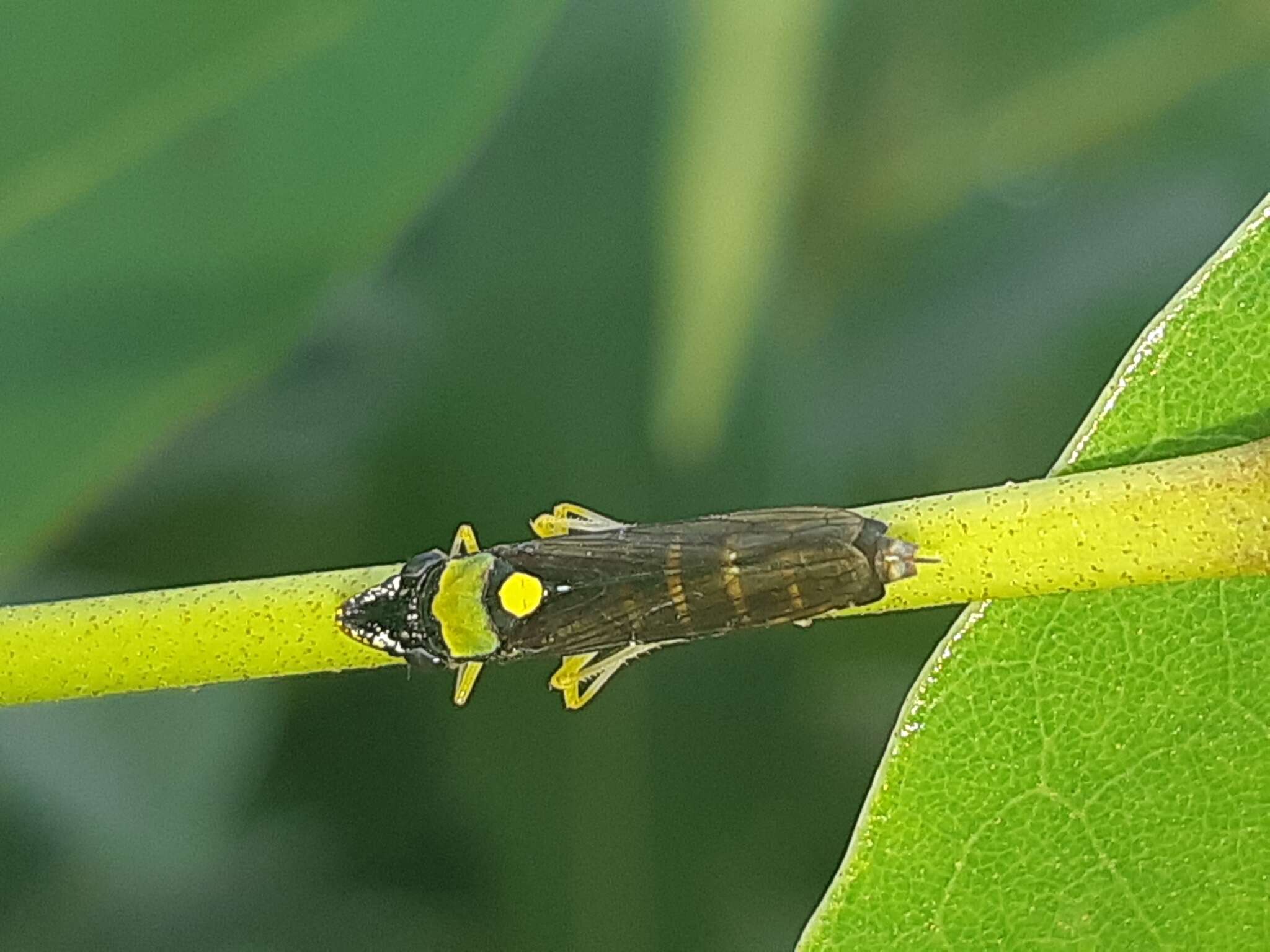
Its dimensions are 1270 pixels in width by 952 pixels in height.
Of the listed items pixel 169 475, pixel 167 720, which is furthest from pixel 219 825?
pixel 169 475

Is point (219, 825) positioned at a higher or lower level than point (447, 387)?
lower

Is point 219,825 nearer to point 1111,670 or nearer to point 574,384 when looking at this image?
point 574,384

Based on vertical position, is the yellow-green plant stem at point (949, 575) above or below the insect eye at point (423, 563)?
below

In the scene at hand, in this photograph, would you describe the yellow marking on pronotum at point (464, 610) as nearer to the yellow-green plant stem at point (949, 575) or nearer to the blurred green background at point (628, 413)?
the blurred green background at point (628, 413)

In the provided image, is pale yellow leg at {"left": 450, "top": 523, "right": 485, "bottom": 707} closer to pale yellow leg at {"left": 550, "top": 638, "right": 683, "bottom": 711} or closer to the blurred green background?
pale yellow leg at {"left": 550, "top": 638, "right": 683, "bottom": 711}

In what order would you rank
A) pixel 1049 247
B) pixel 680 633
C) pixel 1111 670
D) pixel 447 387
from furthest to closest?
pixel 1049 247
pixel 447 387
pixel 680 633
pixel 1111 670

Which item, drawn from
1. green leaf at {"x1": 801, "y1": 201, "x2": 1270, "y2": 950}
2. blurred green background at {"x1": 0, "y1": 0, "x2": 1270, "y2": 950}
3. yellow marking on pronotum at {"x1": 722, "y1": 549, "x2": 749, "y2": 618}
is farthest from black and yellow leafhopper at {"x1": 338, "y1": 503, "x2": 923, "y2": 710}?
blurred green background at {"x1": 0, "y1": 0, "x2": 1270, "y2": 950}

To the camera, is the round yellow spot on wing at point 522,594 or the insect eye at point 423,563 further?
the round yellow spot on wing at point 522,594

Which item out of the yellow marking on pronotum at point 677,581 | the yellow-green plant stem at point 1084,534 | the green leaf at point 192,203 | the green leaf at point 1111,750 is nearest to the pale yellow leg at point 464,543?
the yellow marking on pronotum at point 677,581
